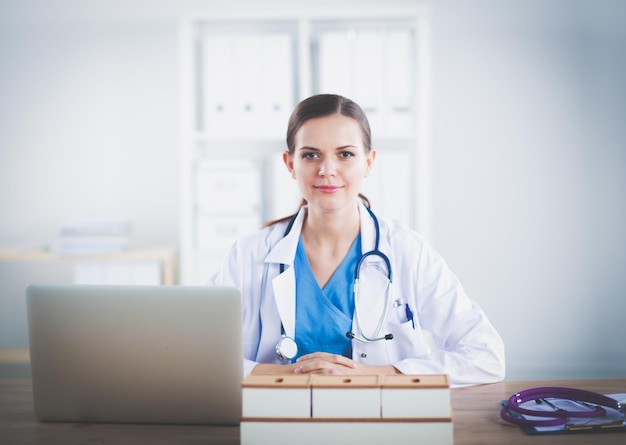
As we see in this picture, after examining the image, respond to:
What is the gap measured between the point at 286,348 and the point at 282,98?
150 centimetres

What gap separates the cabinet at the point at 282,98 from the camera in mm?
2639

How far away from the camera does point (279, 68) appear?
269cm

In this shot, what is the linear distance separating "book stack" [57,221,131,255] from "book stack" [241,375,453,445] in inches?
78.9

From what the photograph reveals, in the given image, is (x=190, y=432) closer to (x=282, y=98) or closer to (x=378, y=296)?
(x=378, y=296)

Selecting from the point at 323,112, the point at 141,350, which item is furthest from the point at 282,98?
the point at 141,350

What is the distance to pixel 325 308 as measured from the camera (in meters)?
1.64

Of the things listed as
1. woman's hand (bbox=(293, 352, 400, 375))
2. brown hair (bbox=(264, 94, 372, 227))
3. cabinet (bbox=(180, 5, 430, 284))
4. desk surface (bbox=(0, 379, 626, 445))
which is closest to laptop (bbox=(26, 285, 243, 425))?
desk surface (bbox=(0, 379, 626, 445))

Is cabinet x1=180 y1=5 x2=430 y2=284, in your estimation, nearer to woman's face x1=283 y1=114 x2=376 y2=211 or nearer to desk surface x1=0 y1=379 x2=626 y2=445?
woman's face x1=283 y1=114 x2=376 y2=211

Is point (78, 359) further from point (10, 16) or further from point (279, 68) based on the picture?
point (10, 16)

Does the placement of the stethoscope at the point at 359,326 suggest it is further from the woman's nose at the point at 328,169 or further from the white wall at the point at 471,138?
the white wall at the point at 471,138

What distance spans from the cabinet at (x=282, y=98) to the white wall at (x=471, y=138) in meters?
0.51

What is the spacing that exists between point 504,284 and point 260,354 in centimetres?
202

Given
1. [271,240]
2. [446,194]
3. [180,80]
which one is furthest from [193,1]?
[271,240]

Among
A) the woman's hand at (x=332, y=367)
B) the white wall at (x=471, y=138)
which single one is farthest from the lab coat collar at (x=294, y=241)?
the white wall at (x=471, y=138)
